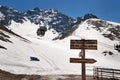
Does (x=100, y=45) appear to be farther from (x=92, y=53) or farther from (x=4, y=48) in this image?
(x=4, y=48)

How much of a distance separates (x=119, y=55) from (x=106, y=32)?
110 ft

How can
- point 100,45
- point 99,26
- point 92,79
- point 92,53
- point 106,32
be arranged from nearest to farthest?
point 92,79 < point 92,53 < point 100,45 < point 106,32 < point 99,26

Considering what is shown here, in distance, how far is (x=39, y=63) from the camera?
153ft

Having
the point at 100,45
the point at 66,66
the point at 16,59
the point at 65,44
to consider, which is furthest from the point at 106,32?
the point at 16,59

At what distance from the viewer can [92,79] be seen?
34094mm

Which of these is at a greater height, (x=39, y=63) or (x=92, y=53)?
(x=92, y=53)

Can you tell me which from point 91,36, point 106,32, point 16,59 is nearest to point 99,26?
point 106,32

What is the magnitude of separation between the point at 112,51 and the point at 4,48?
152ft

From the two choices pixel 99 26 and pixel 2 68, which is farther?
pixel 99 26

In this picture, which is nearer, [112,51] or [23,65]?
[23,65]

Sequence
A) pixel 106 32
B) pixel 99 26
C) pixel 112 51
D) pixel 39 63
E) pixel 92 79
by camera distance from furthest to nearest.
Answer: pixel 99 26 → pixel 106 32 → pixel 112 51 → pixel 39 63 → pixel 92 79

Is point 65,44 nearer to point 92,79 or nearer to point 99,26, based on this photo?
point 99,26

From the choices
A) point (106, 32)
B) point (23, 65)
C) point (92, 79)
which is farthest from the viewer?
point (106, 32)

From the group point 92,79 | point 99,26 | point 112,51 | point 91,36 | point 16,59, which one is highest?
point 99,26
